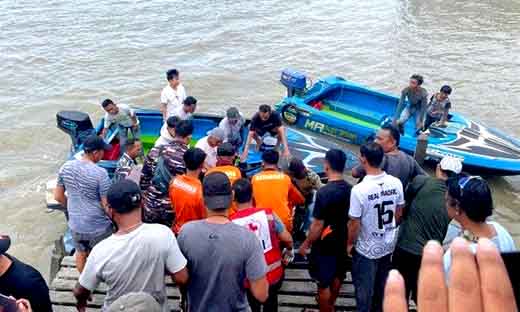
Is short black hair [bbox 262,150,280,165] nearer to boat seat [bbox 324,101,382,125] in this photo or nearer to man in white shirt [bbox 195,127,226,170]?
man in white shirt [bbox 195,127,226,170]

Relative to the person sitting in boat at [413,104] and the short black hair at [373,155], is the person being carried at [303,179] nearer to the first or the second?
the short black hair at [373,155]

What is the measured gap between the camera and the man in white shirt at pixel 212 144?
5711 millimetres

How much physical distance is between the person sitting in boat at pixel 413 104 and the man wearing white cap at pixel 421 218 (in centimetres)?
479

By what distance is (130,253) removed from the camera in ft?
9.61

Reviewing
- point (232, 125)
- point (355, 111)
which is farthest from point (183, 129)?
point (355, 111)

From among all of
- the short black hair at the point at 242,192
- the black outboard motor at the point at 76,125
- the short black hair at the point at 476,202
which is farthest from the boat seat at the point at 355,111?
the short black hair at the point at 476,202

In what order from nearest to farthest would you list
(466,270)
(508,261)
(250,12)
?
(466,270) → (508,261) → (250,12)

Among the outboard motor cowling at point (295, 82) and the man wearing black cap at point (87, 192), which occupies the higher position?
the man wearing black cap at point (87, 192)

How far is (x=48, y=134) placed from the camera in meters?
11.2

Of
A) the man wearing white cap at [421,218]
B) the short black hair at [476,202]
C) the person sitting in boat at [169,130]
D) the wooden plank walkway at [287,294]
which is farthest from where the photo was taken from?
the person sitting in boat at [169,130]

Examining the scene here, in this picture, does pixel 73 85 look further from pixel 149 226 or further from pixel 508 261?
pixel 508 261

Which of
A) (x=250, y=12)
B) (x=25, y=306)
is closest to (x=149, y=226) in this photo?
(x=25, y=306)

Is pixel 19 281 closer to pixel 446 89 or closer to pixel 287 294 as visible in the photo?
pixel 287 294

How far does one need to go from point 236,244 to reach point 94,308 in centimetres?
238
